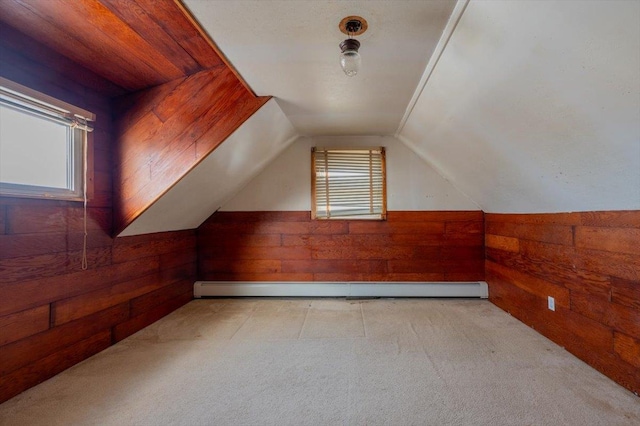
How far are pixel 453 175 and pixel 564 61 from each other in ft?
6.28

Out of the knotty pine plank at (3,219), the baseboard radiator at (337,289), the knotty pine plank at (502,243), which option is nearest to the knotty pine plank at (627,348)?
the knotty pine plank at (502,243)

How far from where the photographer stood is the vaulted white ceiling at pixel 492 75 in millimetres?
1097

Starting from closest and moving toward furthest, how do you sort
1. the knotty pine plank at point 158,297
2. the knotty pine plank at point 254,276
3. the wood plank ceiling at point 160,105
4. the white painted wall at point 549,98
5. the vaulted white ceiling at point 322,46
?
the white painted wall at point 549,98, the vaulted white ceiling at point 322,46, the wood plank ceiling at point 160,105, the knotty pine plank at point 158,297, the knotty pine plank at point 254,276

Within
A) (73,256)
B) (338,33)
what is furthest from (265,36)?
(73,256)

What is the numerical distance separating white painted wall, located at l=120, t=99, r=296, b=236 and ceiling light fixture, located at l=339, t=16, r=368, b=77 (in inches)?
36.0

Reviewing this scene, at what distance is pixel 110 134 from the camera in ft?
6.86

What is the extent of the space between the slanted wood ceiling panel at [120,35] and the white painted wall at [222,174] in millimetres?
556

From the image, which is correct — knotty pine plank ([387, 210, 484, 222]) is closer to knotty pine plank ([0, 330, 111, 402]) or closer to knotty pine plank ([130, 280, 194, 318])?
knotty pine plank ([130, 280, 194, 318])

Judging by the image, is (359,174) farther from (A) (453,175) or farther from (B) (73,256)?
(B) (73,256)

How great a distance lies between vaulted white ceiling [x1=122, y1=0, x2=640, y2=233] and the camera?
43.2 inches

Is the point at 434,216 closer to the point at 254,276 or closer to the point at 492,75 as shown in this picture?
the point at 492,75

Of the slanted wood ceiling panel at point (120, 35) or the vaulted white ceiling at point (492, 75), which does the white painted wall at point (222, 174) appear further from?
the slanted wood ceiling panel at point (120, 35)

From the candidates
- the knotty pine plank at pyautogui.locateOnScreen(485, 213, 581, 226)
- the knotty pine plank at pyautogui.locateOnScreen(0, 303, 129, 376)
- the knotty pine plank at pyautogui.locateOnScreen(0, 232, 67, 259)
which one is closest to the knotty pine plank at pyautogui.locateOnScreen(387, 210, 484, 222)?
the knotty pine plank at pyautogui.locateOnScreen(485, 213, 581, 226)

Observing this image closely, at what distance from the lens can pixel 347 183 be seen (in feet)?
11.0
